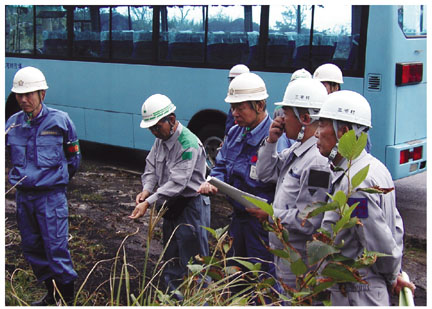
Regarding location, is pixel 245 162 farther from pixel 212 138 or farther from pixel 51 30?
pixel 51 30

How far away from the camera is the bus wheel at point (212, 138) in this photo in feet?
31.4

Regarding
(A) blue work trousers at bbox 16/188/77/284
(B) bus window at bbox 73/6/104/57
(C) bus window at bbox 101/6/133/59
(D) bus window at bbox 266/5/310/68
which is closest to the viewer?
(A) blue work trousers at bbox 16/188/77/284

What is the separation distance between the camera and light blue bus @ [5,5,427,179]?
8008 millimetres

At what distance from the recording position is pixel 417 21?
27.0ft

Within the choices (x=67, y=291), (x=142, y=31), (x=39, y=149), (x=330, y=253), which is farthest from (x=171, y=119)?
(x=142, y=31)

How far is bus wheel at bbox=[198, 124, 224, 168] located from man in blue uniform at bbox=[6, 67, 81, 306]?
4.42 m

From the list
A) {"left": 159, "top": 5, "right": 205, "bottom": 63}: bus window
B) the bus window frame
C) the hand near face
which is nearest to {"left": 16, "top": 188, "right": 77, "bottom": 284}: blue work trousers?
the hand near face

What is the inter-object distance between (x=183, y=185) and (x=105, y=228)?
2987 millimetres

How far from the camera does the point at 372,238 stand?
3006mm

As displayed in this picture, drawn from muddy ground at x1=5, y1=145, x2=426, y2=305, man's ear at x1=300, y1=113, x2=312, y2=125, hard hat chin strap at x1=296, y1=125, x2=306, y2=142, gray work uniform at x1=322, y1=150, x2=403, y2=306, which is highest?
man's ear at x1=300, y1=113, x2=312, y2=125

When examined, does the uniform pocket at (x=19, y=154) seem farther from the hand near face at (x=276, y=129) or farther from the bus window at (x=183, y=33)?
the bus window at (x=183, y=33)

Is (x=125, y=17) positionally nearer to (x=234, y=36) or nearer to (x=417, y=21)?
(x=234, y=36)

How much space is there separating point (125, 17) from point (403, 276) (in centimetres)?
832

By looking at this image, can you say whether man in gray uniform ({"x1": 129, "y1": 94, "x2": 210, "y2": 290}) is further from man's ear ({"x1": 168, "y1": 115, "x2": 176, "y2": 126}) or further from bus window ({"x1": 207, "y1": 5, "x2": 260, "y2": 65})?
bus window ({"x1": 207, "y1": 5, "x2": 260, "y2": 65})
